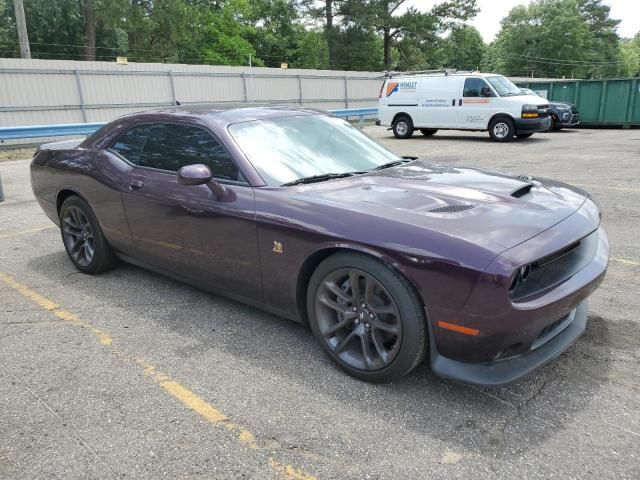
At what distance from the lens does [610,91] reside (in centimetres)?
1916

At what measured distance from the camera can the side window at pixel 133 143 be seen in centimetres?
410

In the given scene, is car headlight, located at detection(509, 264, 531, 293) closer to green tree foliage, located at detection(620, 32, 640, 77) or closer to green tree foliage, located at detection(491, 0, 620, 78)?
green tree foliage, located at detection(491, 0, 620, 78)

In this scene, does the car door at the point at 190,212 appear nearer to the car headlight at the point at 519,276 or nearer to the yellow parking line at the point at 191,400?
the yellow parking line at the point at 191,400

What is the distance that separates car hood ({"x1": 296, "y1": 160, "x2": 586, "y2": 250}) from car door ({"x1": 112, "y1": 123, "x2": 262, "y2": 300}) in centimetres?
51

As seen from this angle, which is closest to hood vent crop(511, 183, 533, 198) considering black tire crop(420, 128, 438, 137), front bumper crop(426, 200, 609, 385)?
front bumper crop(426, 200, 609, 385)

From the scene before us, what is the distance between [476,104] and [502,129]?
1051mm

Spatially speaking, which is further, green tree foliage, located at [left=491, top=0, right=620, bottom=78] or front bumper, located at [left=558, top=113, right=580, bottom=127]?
green tree foliage, located at [left=491, top=0, right=620, bottom=78]

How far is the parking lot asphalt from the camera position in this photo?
2246 millimetres

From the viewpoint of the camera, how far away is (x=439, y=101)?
16.0 m

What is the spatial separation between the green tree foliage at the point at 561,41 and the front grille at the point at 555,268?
79.3 m

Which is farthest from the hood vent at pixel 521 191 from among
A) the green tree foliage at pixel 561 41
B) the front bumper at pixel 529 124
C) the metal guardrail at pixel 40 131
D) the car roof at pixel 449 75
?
the green tree foliage at pixel 561 41

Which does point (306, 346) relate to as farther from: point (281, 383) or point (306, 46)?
point (306, 46)

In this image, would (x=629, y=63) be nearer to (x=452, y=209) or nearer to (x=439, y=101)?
(x=439, y=101)

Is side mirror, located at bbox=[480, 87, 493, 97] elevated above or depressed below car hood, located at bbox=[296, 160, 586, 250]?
above
